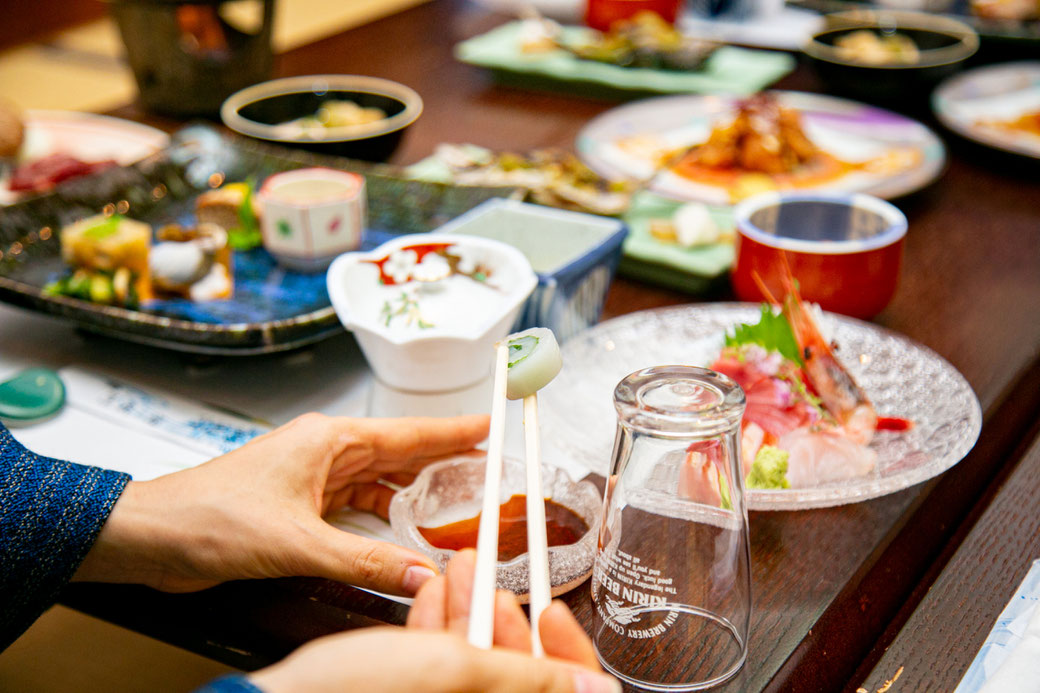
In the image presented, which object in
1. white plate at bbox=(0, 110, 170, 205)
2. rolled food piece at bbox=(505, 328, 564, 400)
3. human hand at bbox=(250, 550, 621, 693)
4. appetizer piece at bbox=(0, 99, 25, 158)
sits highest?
rolled food piece at bbox=(505, 328, 564, 400)

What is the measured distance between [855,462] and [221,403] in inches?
25.0

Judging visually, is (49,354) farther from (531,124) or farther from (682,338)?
(531,124)

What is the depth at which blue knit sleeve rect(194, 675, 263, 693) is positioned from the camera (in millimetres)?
455

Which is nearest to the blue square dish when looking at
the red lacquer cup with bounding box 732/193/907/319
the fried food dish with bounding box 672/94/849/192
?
the red lacquer cup with bounding box 732/193/907/319

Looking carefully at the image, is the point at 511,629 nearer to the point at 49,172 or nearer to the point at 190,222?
the point at 190,222

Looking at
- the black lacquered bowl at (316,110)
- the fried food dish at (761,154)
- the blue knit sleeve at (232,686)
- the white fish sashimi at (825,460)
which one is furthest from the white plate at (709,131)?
the blue knit sleeve at (232,686)

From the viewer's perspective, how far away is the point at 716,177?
150 centimetres

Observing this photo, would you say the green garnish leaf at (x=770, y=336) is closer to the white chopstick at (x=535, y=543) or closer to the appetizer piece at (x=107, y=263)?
the white chopstick at (x=535, y=543)

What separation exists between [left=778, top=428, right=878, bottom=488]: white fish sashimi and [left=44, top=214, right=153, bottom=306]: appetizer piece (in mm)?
726

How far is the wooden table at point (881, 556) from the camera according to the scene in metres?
0.70

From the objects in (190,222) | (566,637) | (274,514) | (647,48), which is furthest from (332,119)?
(566,637)

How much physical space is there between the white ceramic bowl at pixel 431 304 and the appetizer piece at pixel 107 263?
0.99 ft

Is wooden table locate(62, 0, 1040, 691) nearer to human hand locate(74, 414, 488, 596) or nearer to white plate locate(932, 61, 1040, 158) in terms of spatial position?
human hand locate(74, 414, 488, 596)

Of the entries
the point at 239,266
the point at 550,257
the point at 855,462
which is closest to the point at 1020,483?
the point at 855,462
